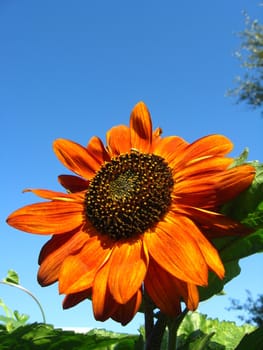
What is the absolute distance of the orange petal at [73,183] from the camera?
87cm

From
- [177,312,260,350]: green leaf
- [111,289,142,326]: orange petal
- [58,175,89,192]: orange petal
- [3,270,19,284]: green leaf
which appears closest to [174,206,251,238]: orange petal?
[111,289,142,326]: orange petal

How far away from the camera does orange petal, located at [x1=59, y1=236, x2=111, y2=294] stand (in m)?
0.70

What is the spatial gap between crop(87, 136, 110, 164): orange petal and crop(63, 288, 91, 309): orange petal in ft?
0.78

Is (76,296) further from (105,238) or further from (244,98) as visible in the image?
(244,98)

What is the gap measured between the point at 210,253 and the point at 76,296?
0.18 meters

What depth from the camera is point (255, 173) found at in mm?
670

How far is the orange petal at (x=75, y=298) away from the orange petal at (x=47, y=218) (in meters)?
0.08

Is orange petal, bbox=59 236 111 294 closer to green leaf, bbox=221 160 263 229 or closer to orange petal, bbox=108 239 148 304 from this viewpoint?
orange petal, bbox=108 239 148 304

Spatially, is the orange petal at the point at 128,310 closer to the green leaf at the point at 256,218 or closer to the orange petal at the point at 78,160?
the green leaf at the point at 256,218

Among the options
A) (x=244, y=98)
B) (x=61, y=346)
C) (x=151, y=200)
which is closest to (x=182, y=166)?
Result: (x=151, y=200)

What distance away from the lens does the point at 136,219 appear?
77 centimetres

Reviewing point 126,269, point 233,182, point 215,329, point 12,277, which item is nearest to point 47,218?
point 126,269

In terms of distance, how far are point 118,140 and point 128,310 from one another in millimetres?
319

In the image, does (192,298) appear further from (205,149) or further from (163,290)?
(205,149)
